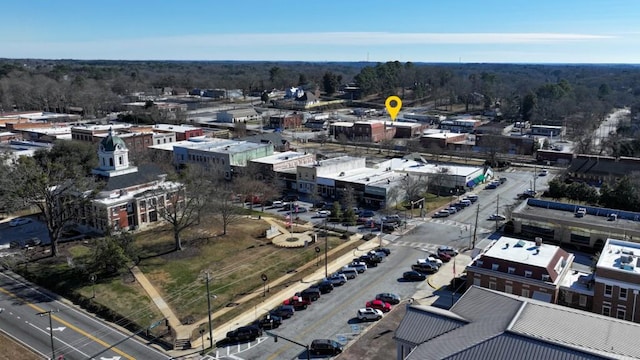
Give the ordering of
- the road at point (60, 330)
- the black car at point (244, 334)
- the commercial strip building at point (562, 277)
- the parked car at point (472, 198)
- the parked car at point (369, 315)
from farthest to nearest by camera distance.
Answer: the parked car at point (472, 198)
the parked car at point (369, 315)
the commercial strip building at point (562, 277)
the black car at point (244, 334)
the road at point (60, 330)

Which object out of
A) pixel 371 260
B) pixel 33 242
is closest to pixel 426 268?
pixel 371 260

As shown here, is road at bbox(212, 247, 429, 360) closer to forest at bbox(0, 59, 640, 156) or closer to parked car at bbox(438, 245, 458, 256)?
parked car at bbox(438, 245, 458, 256)

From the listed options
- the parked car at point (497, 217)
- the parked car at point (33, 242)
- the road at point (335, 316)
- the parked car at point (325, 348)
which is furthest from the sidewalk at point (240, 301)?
the parked car at point (497, 217)

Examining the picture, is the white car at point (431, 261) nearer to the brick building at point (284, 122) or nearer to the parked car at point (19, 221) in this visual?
the parked car at point (19, 221)

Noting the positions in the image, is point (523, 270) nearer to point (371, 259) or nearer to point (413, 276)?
point (413, 276)

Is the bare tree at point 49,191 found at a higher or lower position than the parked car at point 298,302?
higher
